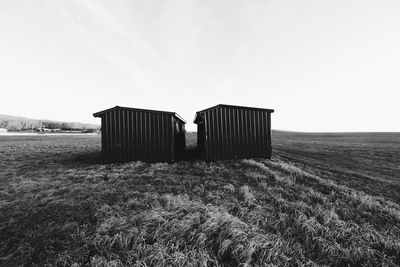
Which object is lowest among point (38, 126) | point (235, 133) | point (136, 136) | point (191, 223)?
point (191, 223)

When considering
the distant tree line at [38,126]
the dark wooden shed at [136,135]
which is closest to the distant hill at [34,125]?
the distant tree line at [38,126]

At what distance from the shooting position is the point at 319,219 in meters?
5.08

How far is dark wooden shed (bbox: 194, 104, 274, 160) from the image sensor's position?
11.7 meters

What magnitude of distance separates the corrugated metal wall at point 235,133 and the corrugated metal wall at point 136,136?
104 inches

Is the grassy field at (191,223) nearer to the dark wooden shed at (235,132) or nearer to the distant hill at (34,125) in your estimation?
the dark wooden shed at (235,132)

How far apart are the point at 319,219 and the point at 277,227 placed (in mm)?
1625

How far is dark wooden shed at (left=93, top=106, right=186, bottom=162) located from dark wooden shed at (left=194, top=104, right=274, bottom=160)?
8.41ft

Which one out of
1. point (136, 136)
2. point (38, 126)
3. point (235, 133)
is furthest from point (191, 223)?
point (38, 126)

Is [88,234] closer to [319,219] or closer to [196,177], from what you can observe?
[196,177]

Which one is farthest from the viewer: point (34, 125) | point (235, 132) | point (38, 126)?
point (34, 125)

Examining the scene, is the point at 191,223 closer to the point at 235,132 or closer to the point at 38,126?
the point at 235,132

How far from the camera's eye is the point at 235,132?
39.9 ft

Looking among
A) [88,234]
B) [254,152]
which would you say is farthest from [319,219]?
[254,152]

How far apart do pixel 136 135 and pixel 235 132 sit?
6.77m
